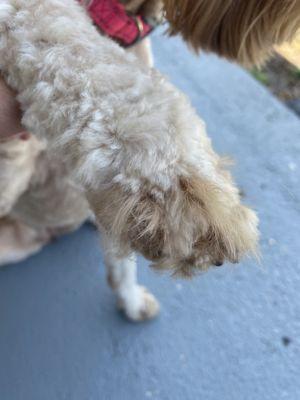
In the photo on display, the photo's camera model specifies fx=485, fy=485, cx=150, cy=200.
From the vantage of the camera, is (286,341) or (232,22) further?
(286,341)

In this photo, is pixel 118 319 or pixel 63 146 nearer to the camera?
pixel 63 146

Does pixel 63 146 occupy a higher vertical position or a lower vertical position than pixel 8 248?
higher

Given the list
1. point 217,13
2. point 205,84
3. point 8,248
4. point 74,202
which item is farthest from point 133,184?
point 205,84

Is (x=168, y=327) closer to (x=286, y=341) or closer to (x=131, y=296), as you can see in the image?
(x=131, y=296)

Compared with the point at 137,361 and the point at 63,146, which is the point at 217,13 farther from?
the point at 137,361

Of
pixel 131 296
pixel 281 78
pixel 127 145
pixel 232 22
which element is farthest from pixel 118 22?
pixel 281 78

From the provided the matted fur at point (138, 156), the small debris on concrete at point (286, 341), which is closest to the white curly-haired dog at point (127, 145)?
the matted fur at point (138, 156)
